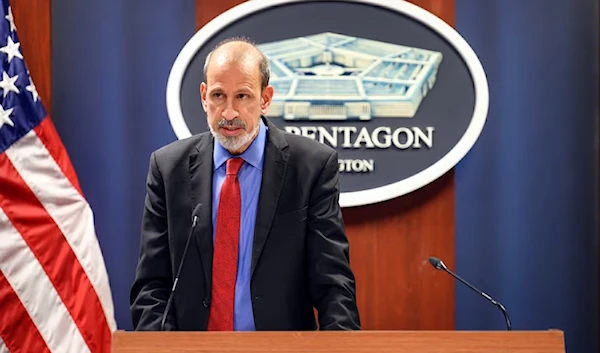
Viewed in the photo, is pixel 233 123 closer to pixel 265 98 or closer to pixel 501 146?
pixel 265 98

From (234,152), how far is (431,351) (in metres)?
0.99

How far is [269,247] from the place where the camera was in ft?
7.73

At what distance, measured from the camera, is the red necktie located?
2.33m

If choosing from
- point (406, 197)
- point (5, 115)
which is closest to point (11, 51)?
point (5, 115)

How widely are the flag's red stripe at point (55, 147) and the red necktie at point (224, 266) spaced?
3.33 ft

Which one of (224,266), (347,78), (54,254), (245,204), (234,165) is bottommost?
(54,254)

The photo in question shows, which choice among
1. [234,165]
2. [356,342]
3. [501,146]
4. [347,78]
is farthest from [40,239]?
[501,146]

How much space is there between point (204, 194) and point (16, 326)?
1.04 m

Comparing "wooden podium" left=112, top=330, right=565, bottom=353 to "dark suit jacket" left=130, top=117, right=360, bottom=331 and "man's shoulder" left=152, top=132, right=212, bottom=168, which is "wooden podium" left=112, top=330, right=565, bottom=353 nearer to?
"dark suit jacket" left=130, top=117, right=360, bottom=331

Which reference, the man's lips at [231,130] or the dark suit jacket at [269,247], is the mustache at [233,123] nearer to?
the man's lips at [231,130]

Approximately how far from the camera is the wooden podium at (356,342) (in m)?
1.70

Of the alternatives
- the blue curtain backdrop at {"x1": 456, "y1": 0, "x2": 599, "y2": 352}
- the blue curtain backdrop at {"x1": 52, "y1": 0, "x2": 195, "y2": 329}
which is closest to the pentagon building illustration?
the blue curtain backdrop at {"x1": 456, "y1": 0, "x2": 599, "y2": 352}

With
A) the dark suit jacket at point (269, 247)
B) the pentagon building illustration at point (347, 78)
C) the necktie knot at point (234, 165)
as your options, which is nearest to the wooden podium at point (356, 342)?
the dark suit jacket at point (269, 247)

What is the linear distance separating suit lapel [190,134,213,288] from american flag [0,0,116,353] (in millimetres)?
854
